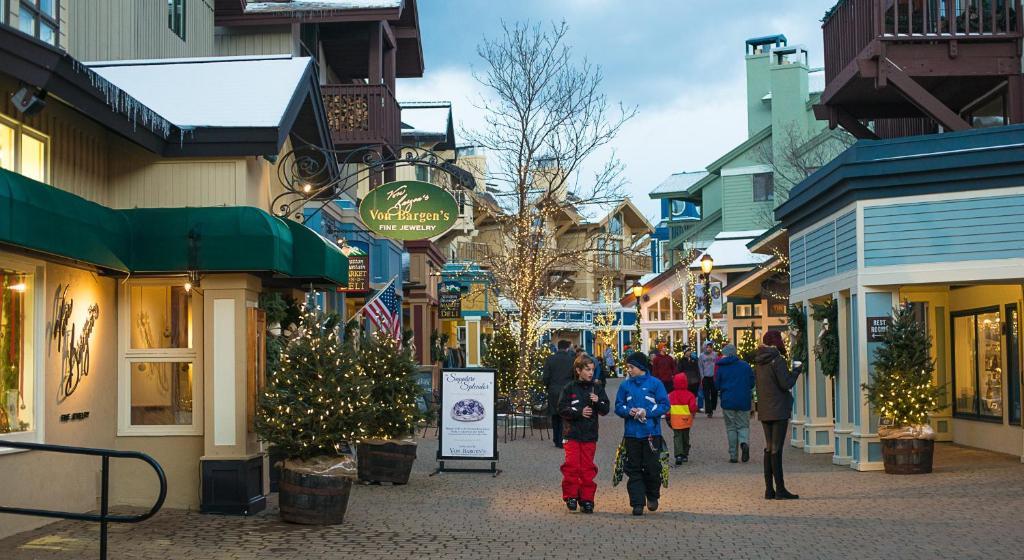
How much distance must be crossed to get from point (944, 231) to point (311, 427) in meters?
8.96

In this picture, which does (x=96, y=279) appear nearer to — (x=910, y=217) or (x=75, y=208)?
(x=75, y=208)

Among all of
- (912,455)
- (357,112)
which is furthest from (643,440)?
(357,112)

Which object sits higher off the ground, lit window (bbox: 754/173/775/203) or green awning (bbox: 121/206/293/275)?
lit window (bbox: 754/173/775/203)

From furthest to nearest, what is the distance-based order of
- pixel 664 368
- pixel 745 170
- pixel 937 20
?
1. pixel 745 170
2. pixel 664 368
3. pixel 937 20

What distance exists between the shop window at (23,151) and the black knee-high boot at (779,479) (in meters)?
8.36

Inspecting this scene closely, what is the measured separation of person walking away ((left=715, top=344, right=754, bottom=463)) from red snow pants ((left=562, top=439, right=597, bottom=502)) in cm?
583

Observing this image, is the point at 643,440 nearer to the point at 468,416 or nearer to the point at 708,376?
the point at 468,416

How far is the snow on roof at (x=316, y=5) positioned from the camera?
23688 mm

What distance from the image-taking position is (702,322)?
2293 inches

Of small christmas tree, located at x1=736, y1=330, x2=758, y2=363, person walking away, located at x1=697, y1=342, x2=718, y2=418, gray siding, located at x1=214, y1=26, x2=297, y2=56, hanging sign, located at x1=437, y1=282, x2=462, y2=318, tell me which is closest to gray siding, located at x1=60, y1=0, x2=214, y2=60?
gray siding, located at x1=214, y1=26, x2=297, y2=56

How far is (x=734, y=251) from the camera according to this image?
4531 centimetres

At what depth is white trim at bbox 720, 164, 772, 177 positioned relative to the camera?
50.5m

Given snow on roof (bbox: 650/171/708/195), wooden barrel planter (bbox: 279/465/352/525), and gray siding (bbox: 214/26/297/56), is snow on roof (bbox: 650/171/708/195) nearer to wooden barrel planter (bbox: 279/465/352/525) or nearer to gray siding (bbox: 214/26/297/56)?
gray siding (bbox: 214/26/297/56)

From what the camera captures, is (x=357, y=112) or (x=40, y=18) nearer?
(x=40, y=18)
